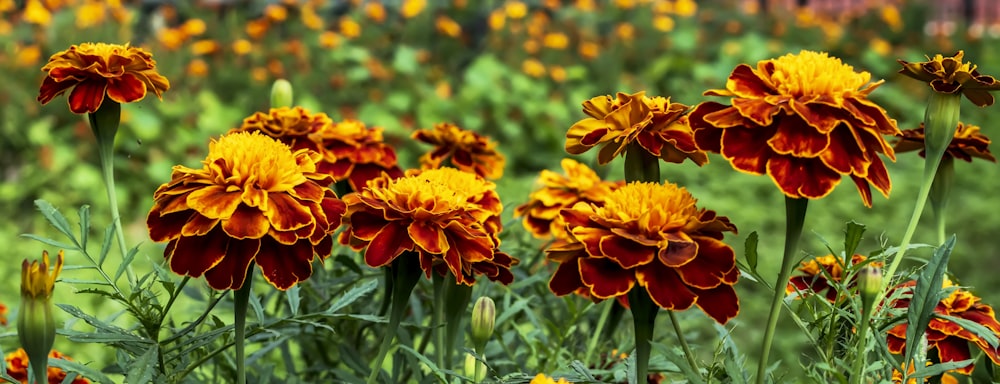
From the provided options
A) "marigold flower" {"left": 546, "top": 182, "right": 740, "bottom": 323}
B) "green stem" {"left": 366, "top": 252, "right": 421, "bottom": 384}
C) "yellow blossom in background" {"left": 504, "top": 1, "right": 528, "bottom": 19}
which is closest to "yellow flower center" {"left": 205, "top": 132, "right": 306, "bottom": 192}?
"green stem" {"left": 366, "top": 252, "right": 421, "bottom": 384}

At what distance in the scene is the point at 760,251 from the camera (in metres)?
3.89

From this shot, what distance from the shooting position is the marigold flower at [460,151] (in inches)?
58.0

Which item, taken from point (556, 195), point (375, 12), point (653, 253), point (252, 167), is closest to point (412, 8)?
point (375, 12)

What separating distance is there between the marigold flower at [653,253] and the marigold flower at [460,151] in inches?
22.2

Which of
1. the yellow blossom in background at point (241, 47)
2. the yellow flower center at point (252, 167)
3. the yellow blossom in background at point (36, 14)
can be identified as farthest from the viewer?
the yellow blossom in background at point (241, 47)

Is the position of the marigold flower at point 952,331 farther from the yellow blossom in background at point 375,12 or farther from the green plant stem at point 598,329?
the yellow blossom in background at point 375,12

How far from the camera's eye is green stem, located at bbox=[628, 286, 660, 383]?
88cm

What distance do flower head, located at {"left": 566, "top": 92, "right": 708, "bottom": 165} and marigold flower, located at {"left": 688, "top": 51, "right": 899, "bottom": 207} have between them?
0.09 meters

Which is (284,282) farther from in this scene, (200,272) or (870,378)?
(870,378)

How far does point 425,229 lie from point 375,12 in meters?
4.49

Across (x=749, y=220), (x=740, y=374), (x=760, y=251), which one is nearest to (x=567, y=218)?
(x=740, y=374)

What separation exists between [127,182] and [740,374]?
382cm

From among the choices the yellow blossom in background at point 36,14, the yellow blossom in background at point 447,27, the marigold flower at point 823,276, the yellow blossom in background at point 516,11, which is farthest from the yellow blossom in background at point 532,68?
the marigold flower at point 823,276

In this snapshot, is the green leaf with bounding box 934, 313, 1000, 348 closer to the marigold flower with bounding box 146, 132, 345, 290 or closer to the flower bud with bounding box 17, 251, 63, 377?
the marigold flower with bounding box 146, 132, 345, 290
